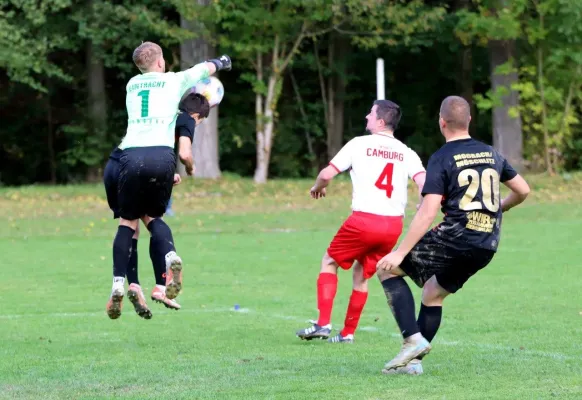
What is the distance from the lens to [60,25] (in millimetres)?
36000

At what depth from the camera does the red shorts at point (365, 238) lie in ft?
32.4

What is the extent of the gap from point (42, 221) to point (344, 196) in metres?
8.00

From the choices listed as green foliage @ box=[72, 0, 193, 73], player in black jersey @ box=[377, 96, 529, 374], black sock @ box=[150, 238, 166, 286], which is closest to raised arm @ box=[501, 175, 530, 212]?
player in black jersey @ box=[377, 96, 529, 374]

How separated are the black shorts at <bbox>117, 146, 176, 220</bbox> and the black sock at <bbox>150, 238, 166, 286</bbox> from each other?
1.44ft

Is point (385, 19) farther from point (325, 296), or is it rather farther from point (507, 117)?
point (325, 296)

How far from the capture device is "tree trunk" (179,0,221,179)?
33656 mm

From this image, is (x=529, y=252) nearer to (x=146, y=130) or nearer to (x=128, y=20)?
Answer: (x=146, y=130)

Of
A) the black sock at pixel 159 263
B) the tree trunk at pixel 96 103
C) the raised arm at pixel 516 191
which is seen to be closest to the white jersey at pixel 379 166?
the raised arm at pixel 516 191

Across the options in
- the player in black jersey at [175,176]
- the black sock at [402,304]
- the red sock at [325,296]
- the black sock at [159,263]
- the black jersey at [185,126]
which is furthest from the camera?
the red sock at [325,296]

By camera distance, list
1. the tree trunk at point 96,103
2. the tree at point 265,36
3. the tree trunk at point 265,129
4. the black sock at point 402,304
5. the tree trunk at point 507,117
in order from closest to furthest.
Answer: the black sock at point 402,304
the tree at point 265,36
the tree trunk at point 265,129
the tree trunk at point 507,117
the tree trunk at point 96,103

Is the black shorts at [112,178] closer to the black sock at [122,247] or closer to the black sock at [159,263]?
the black sock at [122,247]

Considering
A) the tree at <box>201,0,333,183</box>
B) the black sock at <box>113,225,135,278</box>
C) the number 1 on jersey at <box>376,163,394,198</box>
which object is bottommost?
the black sock at <box>113,225,135,278</box>

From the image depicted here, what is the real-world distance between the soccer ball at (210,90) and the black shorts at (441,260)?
8.61 feet

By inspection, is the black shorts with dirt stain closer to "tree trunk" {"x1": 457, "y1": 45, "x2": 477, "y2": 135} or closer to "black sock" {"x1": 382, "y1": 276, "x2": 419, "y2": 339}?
"black sock" {"x1": 382, "y1": 276, "x2": 419, "y2": 339}
